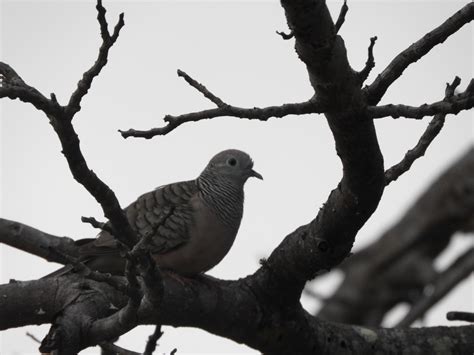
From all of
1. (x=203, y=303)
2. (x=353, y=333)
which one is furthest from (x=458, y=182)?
(x=203, y=303)

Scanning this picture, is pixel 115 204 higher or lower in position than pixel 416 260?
lower

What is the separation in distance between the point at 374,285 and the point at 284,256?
6.60 m

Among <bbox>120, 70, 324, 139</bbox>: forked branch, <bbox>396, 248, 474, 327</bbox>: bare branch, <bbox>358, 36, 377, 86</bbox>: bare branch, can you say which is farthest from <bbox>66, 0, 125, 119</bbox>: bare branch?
<bbox>396, 248, 474, 327</bbox>: bare branch

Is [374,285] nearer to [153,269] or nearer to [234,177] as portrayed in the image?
[234,177]

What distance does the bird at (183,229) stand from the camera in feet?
18.4

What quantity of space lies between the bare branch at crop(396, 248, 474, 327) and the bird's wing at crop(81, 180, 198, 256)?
2.55m

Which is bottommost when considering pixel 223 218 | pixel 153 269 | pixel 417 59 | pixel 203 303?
pixel 153 269

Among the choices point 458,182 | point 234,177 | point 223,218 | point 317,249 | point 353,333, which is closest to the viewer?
point 317,249

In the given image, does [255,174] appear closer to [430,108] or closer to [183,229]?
[183,229]

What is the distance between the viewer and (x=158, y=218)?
17.8 feet

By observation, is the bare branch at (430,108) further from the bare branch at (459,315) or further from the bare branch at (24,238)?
the bare branch at (24,238)

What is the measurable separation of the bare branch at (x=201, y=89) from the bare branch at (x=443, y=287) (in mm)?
4454

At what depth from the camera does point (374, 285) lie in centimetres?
1098

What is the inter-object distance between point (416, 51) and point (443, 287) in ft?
15.2
